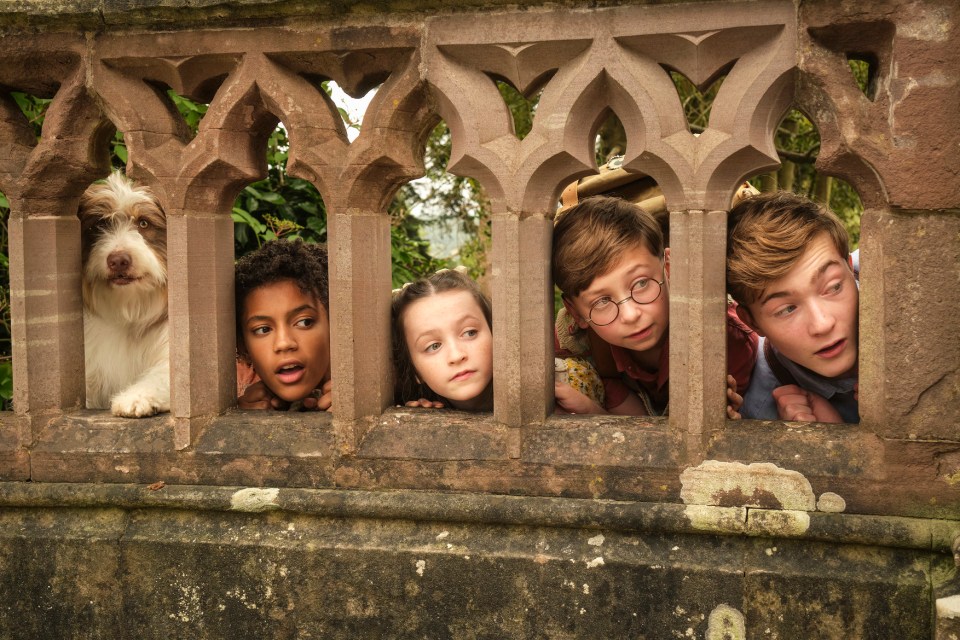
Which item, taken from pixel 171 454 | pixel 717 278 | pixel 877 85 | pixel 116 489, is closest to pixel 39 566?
pixel 116 489

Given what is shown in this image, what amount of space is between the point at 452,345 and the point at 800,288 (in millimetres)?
1016

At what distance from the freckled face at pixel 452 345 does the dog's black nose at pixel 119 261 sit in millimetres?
922

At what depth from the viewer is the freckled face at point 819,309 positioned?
258 centimetres

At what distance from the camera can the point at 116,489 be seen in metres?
2.65

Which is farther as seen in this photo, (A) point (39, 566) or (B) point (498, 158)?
(A) point (39, 566)

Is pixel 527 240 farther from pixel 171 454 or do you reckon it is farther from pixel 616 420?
pixel 171 454

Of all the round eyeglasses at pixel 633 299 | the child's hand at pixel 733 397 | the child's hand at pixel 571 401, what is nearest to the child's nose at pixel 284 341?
the child's hand at pixel 571 401

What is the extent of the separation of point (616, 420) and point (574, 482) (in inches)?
7.8

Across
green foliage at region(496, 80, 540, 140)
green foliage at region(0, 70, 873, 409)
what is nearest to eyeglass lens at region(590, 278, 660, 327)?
green foliage at region(0, 70, 873, 409)

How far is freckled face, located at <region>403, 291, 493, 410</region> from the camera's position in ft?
9.53

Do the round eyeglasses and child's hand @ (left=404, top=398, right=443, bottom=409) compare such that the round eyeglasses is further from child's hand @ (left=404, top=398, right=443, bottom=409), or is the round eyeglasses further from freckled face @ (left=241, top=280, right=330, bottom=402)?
freckled face @ (left=241, top=280, right=330, bottom=402)

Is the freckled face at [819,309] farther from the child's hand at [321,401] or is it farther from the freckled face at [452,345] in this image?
the child's hand at [321,401]

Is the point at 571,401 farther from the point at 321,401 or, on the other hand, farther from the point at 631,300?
the point at 321,401

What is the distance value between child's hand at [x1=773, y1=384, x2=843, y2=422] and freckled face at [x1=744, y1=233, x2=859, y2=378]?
128mm
